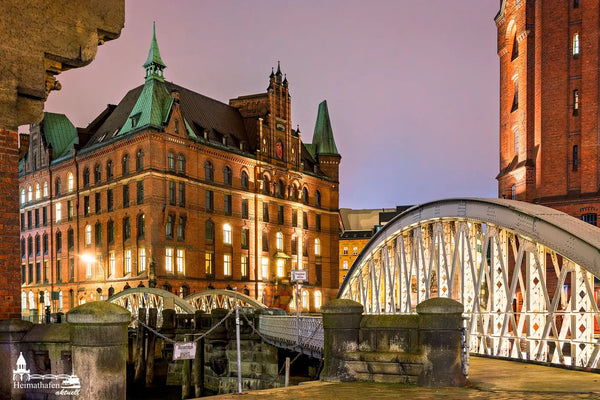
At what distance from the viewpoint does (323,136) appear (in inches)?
3164

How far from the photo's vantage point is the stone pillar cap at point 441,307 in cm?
1024

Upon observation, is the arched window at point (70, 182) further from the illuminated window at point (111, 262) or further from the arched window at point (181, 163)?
the arched window at point (181, 163)

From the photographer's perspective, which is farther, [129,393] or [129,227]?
[129,227]

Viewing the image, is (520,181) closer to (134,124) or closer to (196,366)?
(196,366)

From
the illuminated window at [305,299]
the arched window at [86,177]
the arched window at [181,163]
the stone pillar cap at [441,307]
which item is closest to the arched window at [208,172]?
the arched window at [181,163]

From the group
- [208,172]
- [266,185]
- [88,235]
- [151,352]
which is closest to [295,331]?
[151,352]

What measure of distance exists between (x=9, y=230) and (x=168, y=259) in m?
46.7

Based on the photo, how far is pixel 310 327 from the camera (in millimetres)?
22422

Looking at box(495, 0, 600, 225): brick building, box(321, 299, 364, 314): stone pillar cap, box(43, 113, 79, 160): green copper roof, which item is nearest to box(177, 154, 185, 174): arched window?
box(43, 113, 79, 160): green copper roof

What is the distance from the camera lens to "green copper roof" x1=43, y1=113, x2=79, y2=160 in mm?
65812

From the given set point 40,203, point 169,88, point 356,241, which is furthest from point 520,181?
point 356,241

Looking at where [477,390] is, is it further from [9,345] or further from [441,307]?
[9,345]

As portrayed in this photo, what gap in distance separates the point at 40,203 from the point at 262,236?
21.4 meters

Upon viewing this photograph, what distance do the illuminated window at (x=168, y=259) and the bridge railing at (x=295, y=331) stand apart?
994 inches
